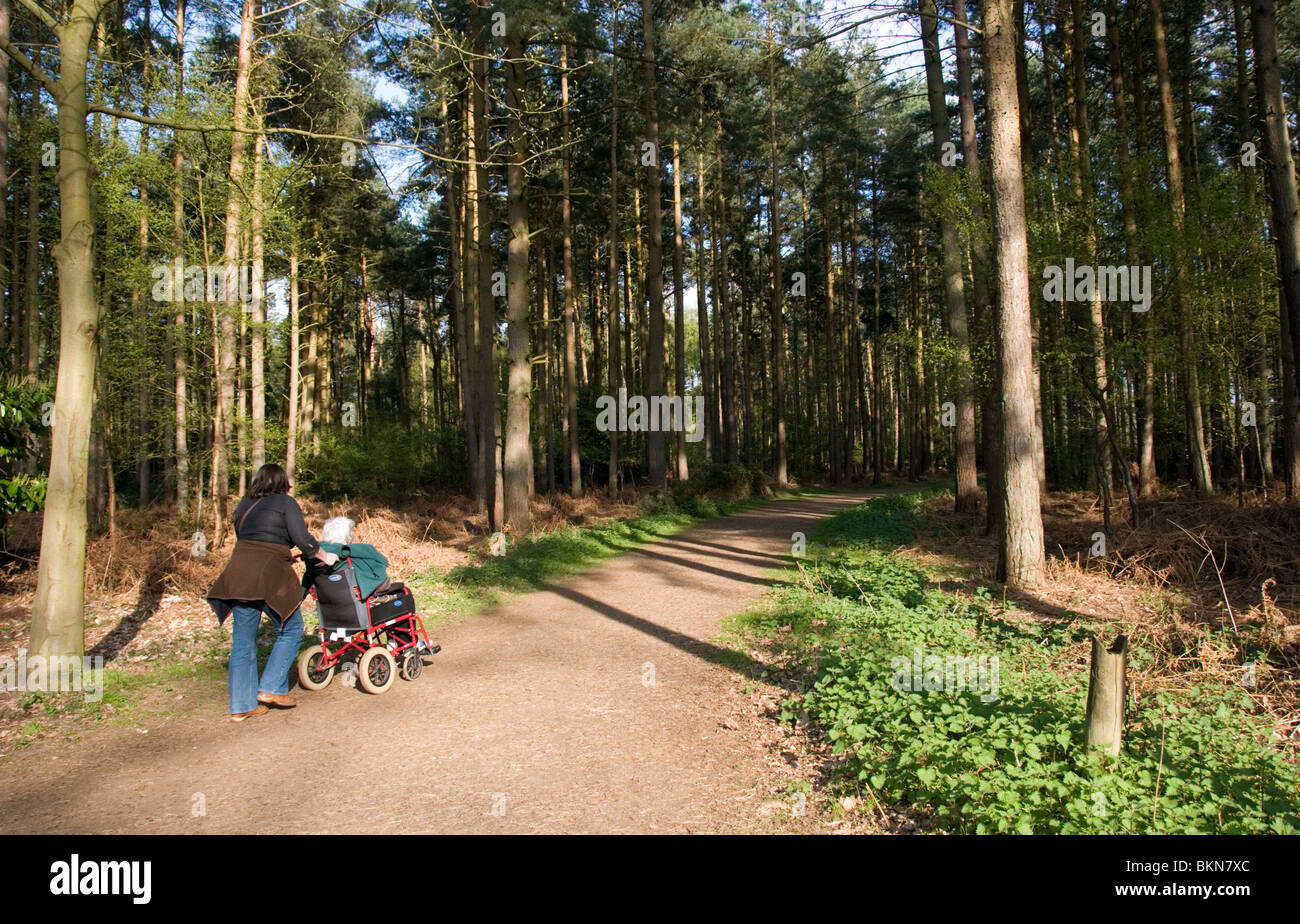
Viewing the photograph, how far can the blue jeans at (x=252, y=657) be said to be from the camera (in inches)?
217

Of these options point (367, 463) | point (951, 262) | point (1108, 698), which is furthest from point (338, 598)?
point (367, 463)

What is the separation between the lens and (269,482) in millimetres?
5688

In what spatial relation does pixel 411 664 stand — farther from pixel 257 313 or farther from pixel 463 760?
pixel 257 313

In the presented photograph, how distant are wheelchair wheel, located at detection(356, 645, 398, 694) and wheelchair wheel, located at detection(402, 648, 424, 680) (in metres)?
0.21

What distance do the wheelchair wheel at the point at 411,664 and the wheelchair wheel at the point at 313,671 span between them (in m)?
0.61

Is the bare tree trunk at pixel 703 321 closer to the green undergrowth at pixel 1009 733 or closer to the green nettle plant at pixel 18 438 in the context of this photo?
the green undergrowth at pixel 1009 733

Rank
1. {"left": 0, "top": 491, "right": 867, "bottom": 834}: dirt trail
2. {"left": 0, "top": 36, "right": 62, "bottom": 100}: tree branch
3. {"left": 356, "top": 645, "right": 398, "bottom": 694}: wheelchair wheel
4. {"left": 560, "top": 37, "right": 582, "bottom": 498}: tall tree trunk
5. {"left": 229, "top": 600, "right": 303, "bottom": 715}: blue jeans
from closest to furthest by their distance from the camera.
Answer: {"left": 0, "top": 491, "right": 867, "bottom": 834}: dirt trail, {"left": 229, "top": 600, "right": 303, "bottom": 715}: blue jeans, {"left": 0, "top": 36, "right": 62, "bottom": 100}: tree branch, {"left": 356, "top": 645, "right": 398, "bottom": 694}: wheelchair wheel, {"left": 560, "top": 37, "right": 582, "bottom": 498}: tall tree trunk

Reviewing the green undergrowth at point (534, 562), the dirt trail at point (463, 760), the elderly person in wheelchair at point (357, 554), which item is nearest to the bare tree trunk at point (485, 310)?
the green undergrowth at point (534, 562)

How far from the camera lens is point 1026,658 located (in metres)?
6.64

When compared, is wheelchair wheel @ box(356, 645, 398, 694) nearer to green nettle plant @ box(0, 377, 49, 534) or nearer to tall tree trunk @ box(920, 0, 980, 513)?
green nettle plant @ box(0, 377, 49, 534)

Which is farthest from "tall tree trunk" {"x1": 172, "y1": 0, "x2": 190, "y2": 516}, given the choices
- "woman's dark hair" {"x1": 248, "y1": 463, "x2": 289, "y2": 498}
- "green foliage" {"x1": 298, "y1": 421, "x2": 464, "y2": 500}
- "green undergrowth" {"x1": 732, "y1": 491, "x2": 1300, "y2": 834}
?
"green undergrowth" {"x1": 732, "y1": 491, "x2": 1300, "y2": 834}

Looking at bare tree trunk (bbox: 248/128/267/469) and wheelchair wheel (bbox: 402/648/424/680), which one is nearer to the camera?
wheelchair wheel (bbox: 402/648/424/680)

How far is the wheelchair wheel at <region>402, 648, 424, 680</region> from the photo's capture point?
6.62 meters
